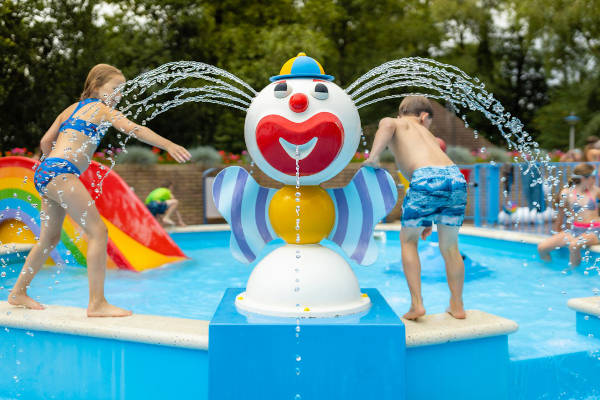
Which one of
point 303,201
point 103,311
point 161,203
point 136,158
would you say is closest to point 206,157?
point 136,158

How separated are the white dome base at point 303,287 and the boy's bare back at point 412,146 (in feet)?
→ 2.61

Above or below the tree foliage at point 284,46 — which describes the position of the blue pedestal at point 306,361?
below

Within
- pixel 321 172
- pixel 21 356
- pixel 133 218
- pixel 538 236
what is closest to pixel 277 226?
pixel 321 172

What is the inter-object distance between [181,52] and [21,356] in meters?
19.6

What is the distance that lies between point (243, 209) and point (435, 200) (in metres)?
1.17

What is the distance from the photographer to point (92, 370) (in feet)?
10.9

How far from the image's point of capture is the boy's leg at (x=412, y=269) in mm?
3375

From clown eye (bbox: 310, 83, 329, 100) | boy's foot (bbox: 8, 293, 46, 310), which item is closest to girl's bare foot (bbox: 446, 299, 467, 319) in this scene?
clown eye (bbox: 310, 83, 329, 100)

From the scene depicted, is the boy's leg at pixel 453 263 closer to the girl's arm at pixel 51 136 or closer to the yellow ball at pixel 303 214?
the yellow ball at pixel 303 214

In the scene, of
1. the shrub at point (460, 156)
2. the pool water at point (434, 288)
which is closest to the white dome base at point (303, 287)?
the pool water at point (434, 288)

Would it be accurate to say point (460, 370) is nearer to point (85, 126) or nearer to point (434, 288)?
point (85, 126)

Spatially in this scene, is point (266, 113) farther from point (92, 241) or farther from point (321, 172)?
point (92, 241)

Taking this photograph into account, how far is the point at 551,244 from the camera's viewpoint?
7680mm

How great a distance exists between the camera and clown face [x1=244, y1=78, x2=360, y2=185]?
3150 mm
